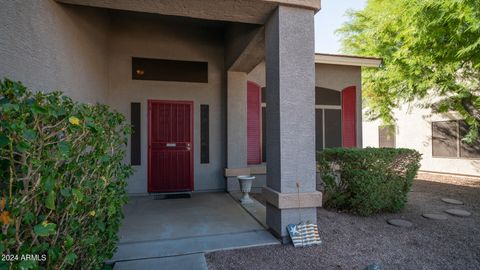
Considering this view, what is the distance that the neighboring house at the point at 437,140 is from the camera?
348 inches

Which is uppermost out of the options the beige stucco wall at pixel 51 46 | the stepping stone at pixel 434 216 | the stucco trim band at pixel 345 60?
the stucco trim band at pixel 345 60

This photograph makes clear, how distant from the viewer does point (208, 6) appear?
3.23 meters

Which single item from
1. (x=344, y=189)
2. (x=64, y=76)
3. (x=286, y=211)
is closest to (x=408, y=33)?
(x=344, y=189)

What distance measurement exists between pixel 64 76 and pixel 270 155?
110 inches

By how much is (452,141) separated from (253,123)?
8103mm

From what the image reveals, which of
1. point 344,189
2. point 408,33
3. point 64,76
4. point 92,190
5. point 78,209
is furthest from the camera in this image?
point 408,33

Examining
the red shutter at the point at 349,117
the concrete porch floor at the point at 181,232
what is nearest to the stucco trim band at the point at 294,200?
the concrete porch floor at the point at 181,232

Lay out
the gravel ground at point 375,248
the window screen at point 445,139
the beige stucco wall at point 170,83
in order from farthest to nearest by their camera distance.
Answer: the window screen at point 445,139, the beige stucco wall at point 170,83, the gravel ground at point 375,248

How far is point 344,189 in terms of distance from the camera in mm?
4520

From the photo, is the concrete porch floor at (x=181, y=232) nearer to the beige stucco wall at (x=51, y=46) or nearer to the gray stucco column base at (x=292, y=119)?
the gray stucco column base at (x=292, y=119)

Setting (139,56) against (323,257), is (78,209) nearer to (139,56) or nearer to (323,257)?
(323,257)

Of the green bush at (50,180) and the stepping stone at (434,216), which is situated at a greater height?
the green bush at (50,180)

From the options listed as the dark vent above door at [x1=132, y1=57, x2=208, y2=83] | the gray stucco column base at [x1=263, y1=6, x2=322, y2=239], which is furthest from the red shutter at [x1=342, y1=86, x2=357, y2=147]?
the gray stucco column base at [x1=263, y1=6, x2=322, y2=239]

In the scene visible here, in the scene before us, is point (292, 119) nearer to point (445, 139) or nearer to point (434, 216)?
point (434, 216)
